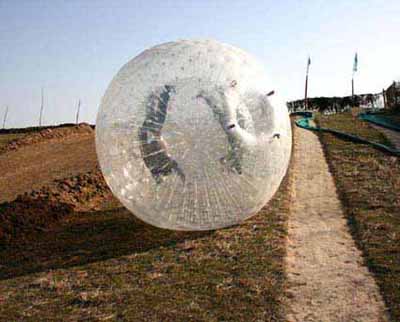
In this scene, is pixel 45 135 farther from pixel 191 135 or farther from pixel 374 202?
pixel 191 135

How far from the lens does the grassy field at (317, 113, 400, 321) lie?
8.50 m

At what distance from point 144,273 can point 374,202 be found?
6.86 m

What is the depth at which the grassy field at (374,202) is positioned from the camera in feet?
27.9

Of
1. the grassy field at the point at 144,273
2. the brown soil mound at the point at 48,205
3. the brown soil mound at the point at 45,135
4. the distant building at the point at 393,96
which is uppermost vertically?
the distant building at the point at 393,96

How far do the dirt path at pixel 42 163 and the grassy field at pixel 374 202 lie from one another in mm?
9880

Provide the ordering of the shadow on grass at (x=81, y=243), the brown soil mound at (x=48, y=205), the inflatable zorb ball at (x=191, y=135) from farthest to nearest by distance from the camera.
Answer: the brown soil mound at (x=48, y=205), the shadow on grass at (x=81, y=243), the inflatable zorb ball at (x=191, y=135)

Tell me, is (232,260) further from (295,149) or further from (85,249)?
(295,149)

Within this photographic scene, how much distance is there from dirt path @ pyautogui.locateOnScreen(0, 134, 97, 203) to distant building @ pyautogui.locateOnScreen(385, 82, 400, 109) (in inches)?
1004

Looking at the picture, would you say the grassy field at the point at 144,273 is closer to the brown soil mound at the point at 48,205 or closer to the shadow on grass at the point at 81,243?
the shadow on grass at the point at 81,243

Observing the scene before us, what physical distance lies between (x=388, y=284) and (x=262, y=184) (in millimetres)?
2467

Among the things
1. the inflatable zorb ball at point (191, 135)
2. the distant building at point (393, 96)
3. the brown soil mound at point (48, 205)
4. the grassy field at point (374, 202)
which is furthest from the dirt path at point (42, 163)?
the distant building at point (393, 96)

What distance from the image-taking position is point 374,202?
13047 millimetres

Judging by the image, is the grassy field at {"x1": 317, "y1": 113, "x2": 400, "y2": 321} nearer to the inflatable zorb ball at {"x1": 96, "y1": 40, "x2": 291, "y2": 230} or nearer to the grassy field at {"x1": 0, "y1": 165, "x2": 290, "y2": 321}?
the grassy field at {"x1": 0, "y1": 165, "x2": 290, "y2": 321}

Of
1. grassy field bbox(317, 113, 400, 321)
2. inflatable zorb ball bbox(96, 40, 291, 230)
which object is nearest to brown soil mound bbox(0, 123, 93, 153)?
grassy field bbox(317, 113, 400, 321)
